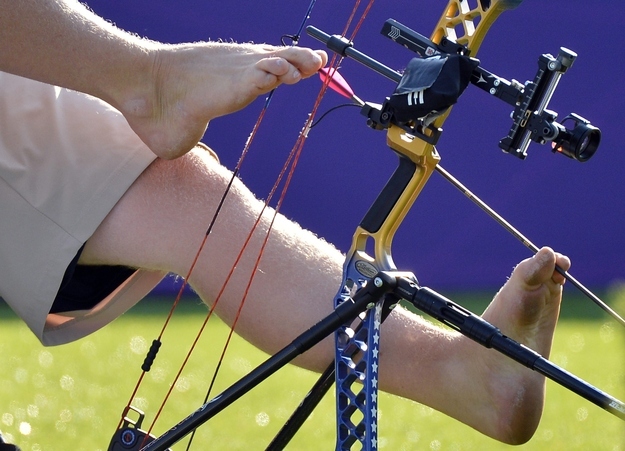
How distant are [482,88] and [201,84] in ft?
1.02

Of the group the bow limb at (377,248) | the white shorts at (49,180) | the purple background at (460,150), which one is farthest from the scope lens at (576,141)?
the purple background at (460,150)

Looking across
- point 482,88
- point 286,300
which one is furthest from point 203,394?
point 482,88

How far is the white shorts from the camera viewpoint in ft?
4.33

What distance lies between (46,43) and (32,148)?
243 mm

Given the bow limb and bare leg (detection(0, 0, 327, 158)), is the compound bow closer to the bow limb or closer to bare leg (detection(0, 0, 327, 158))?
the bow limb

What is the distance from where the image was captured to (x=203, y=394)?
2143 mm

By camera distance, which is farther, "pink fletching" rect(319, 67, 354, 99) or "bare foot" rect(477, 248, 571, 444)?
"bare foot" rect(477, 248, 571, 444)

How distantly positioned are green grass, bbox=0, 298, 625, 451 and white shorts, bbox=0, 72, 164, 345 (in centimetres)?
61

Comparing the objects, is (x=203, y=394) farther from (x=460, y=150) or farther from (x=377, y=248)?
(x=460, y=150)

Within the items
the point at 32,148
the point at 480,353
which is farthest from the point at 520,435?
the point at 32,148

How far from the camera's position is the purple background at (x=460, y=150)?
3.09 m

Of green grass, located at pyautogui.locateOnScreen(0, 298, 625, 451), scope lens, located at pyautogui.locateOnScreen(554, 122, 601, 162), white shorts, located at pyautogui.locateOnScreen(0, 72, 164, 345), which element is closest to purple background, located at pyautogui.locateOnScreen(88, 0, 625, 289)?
green grass, located at pyautogui.locateOnScreen(0, 298, 625, 451)

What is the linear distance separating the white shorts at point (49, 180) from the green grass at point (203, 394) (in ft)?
2.00

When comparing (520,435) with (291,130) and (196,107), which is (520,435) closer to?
(196,107)
